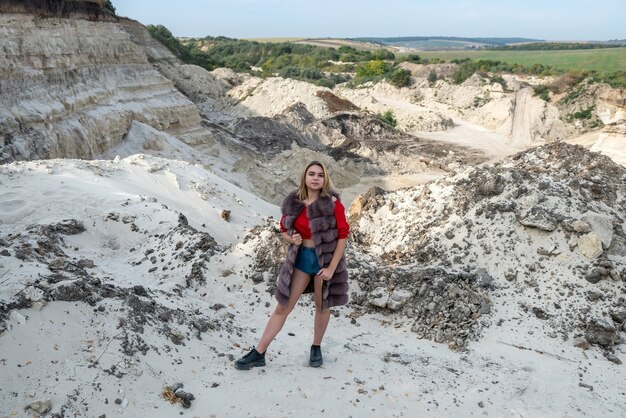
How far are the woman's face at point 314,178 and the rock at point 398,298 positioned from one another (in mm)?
2494

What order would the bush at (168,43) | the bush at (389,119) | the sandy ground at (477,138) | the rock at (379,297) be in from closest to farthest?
1. the rock at (379,297)
2. the sandy ground at (477,138)
3. the bush at (389,119)
4. the bush at (168,43)

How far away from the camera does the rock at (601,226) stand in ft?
20.7

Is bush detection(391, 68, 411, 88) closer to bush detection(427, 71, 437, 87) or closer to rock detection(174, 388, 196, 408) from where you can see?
bush detection(427, 71, 437, 87)

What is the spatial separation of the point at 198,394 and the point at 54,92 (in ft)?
40.4

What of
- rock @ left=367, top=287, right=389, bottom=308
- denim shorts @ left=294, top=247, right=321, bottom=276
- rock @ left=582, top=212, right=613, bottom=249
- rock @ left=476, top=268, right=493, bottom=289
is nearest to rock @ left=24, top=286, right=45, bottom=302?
denim shorts @ left=294, top=247, right=321, bottom=276

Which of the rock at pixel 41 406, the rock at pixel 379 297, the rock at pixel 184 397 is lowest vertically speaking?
the rock at pixel 379 297

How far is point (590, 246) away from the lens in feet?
20.4

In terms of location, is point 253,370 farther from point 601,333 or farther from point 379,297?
point 601,333

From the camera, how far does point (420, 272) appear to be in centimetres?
631

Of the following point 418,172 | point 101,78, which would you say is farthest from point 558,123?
point 101,78

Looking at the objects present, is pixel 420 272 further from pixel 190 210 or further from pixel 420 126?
pixel 420 126

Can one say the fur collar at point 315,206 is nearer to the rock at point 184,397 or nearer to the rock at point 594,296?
the rock at point 184,397

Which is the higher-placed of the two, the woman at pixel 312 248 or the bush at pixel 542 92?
the woman at pixel 312 248

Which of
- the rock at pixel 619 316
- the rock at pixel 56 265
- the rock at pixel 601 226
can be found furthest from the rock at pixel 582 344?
the rock at pixel 56 265
